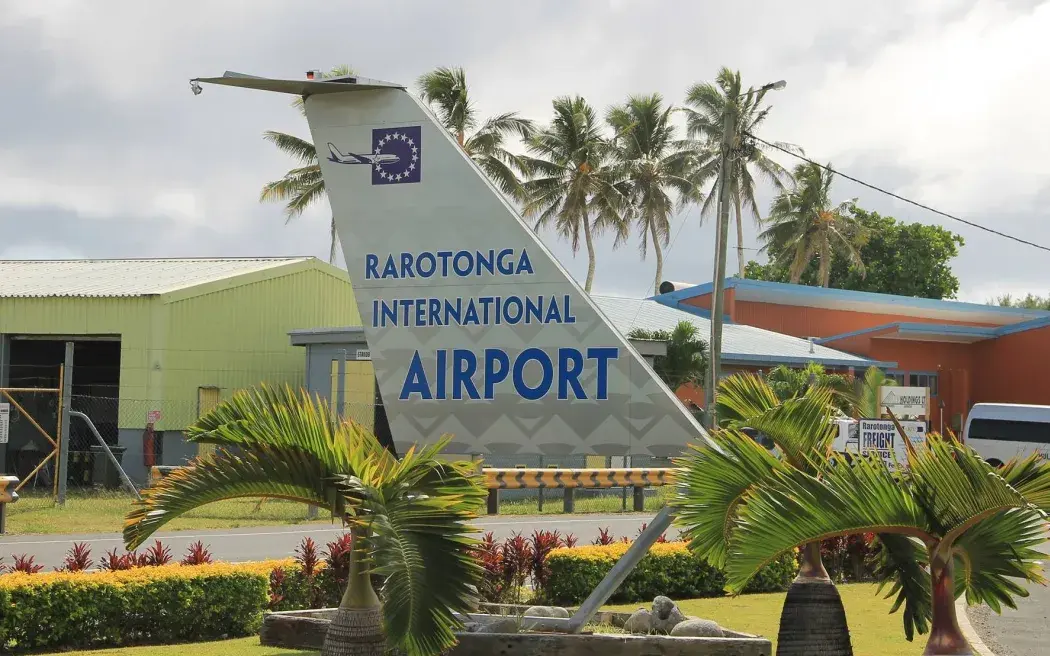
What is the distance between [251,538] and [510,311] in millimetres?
11041

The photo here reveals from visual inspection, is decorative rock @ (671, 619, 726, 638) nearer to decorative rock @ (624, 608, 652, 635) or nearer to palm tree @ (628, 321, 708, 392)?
decorative rock @ (624, 608, 652, 635)

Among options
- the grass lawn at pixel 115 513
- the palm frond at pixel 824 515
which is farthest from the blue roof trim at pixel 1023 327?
the palm frond at pixel 824 515

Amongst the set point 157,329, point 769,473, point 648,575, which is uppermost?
point 157,329

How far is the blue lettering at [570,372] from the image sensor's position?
27.4ft

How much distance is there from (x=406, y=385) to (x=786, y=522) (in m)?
3.09

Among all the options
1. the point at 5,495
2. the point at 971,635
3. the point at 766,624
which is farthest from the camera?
the point at 5,495

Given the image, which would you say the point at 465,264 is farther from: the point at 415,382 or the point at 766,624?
the point at 766,624

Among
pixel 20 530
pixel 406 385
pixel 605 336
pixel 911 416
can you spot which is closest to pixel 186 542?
pixel 20 530

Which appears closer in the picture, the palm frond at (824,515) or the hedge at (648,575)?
the palm frond at (824,515)

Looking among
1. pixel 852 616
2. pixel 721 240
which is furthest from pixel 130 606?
pixel 721 240

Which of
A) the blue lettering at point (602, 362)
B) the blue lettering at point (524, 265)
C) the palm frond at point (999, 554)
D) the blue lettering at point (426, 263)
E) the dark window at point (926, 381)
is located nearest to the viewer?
the palm frond at point (999, 554)

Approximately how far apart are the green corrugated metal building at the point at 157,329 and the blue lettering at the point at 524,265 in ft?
59.6

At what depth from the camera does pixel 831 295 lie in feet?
151

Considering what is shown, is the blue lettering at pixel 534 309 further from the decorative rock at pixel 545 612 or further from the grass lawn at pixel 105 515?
the grass lawn at pixel 105 515
